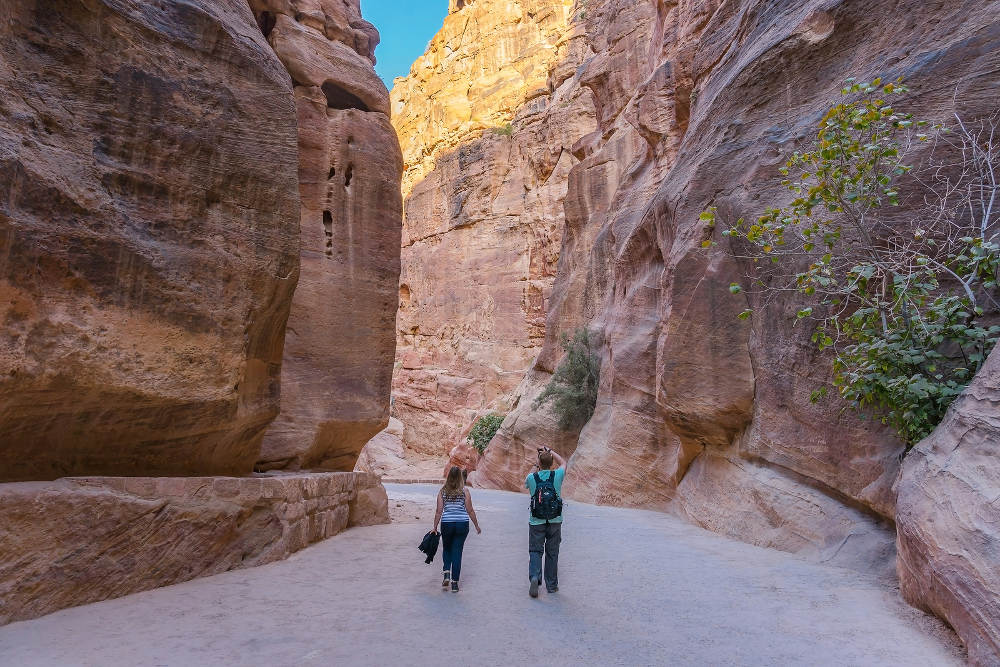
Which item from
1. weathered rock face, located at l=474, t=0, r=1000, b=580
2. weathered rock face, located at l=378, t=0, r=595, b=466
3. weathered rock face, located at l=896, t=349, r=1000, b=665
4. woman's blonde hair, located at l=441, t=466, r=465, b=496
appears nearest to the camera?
weathered rock face, located at l=896, t=349, r=1000, b=665

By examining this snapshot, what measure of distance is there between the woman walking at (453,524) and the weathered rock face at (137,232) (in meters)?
2.57

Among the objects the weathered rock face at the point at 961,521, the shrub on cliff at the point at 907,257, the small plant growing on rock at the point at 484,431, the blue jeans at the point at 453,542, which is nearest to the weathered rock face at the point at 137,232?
the blue jeans at the point at 453,542

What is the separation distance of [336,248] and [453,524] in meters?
7.00

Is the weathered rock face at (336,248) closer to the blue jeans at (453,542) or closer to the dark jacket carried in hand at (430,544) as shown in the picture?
the dark jacket carried in hand at (430,544)

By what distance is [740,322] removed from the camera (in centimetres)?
1020

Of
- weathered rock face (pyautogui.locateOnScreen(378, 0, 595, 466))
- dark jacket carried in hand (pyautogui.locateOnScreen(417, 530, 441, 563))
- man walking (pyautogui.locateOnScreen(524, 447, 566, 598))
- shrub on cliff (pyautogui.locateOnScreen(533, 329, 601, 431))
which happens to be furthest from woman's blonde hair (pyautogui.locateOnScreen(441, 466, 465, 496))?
weathered rock face (pyautogui.locateOnScreen(378, 0, 595, 466))

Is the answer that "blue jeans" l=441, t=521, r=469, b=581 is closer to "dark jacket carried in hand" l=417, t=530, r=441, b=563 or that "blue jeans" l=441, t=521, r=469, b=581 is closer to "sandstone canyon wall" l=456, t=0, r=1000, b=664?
"dark jacket carried in hand" l=417, t=530, r=441, b=563

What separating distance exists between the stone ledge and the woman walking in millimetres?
2278

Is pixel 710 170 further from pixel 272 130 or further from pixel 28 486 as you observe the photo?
pixel 28 486

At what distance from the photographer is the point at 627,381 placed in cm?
1545

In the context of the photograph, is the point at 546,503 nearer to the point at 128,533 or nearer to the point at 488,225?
the point at 128,533

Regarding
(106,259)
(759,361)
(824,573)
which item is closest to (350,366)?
(106,259)

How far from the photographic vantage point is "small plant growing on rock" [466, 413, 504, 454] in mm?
27594

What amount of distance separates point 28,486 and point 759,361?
9.08 m
